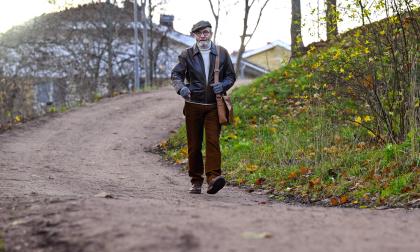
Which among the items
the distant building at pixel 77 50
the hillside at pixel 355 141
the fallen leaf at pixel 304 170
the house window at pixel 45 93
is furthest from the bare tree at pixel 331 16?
the house window at pixel 45 93

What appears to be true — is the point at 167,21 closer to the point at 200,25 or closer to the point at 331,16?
the point at 331,16

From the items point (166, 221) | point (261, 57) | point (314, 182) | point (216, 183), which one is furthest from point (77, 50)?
point (166, 221)

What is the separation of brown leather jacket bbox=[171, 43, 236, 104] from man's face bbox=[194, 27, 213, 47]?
100mm

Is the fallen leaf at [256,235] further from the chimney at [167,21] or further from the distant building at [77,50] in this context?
the chimney at [167,21]

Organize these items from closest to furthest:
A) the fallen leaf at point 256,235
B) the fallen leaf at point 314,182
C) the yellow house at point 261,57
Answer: the fallen leaf at point 256,235
the fallen leaf at point 314,182
the yellow house at point 261,57

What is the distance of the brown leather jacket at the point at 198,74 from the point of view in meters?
8.30

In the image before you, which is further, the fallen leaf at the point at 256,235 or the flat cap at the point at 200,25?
the flat cap at the point at 200,25

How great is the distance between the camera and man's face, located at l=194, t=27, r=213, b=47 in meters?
8.21

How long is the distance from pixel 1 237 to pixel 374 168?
200 inches

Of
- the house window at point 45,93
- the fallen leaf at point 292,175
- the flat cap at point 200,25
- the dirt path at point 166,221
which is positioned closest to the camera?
the dirt path at point 166,221

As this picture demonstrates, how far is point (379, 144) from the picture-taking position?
10117 millimetres

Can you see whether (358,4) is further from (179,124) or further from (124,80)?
(124,80)

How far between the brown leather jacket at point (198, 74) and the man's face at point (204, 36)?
100 millimetres

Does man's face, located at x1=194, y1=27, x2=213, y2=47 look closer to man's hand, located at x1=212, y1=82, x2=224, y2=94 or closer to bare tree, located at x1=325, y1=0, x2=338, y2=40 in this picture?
man's hand, located at x1=212, y1=82, x2=224, y2=94
